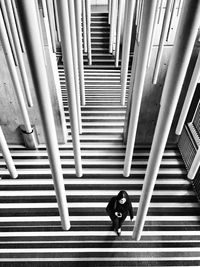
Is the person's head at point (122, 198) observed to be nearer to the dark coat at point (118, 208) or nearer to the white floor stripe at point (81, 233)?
the dark coat at point (118, 208)

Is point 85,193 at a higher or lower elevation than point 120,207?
lower

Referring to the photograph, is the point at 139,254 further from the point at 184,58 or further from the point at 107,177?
the point at 184,58

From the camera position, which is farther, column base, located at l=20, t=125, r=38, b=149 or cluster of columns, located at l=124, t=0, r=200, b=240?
column base, located at l=20, t=125, r=38, b=149

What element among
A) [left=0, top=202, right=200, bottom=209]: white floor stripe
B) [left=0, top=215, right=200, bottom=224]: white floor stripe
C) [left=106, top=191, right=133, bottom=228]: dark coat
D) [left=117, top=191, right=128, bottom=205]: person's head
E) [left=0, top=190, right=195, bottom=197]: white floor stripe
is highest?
[left=117, top=191, right=128, bottom=205]: person's head

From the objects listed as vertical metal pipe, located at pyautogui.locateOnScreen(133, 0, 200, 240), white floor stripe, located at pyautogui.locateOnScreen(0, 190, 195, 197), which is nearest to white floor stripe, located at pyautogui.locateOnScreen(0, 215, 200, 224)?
white floor stripe, located at pyautogui.locateOnScreen(0, 190, 195, 197)

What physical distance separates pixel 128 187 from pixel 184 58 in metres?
3.67

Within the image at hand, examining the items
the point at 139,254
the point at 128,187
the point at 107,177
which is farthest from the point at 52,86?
the point at 139,254

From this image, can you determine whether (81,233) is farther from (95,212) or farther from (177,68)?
(177,68)

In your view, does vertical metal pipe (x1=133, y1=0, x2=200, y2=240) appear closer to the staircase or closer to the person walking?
the person walking

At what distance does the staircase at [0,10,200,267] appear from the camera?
3.95 m

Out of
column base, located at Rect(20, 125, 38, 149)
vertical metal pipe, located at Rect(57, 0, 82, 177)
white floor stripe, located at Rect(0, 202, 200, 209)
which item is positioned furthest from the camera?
column base, located at Rect(20, 125, 38, 149)

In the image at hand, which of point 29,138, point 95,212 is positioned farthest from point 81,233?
point 29,138

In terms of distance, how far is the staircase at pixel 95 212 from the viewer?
13.0 feet

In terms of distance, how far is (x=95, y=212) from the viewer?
450 centimetres
